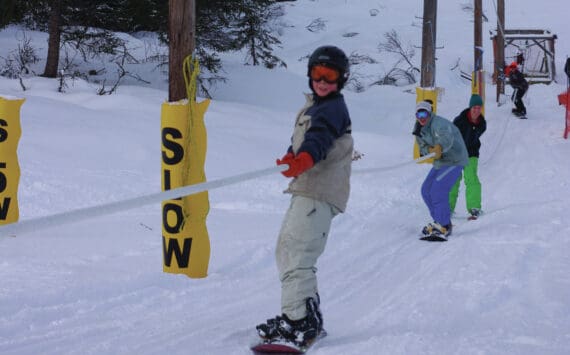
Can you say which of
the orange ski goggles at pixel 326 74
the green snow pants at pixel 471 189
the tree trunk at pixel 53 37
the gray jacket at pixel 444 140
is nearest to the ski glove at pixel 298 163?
the orange ski goggles at pixel 326 74

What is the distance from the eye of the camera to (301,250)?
150 inches

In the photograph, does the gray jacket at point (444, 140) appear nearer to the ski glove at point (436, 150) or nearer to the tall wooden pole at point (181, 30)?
the ski glove at point (436, 150)

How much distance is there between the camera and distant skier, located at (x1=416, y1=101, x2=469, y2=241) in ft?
25.2

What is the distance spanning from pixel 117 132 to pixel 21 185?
3023 mm

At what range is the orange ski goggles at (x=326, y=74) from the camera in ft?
12.6

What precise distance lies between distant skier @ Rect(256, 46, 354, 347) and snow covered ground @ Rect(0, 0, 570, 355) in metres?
0.23

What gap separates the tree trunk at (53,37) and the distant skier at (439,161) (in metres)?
10.7

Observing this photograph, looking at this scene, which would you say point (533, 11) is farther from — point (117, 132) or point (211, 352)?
point (211, 352)

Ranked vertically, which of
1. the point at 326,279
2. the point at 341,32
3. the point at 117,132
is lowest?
the point at 326,279

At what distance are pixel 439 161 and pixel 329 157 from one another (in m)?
4.41

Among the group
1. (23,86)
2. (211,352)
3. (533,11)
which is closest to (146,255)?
(211,352)

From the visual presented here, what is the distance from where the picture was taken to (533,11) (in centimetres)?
4012

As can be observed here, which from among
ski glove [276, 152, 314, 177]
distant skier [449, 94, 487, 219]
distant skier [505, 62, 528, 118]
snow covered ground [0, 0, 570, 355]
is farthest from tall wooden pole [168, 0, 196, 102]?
distant skier [505, 62, 528, 118]

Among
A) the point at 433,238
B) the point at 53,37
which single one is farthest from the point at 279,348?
the point at 53,37
